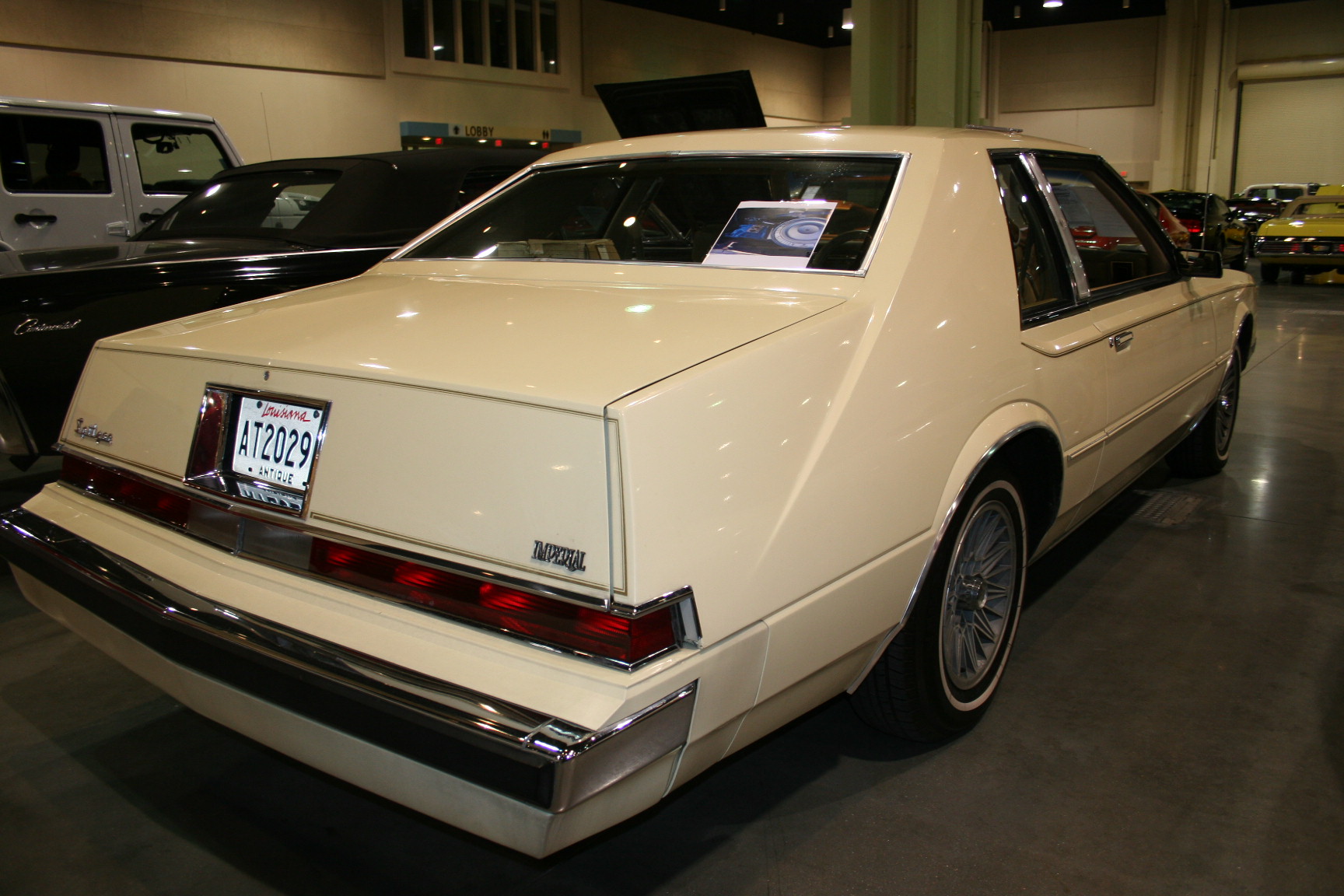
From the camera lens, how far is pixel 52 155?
621 cm

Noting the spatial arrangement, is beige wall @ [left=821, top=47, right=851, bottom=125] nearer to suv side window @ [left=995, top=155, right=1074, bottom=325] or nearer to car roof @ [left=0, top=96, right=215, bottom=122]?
car roof @ [left=0, top=96, right=215, bottom=122]

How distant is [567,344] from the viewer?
5.10ft

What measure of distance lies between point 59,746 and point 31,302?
1.52m

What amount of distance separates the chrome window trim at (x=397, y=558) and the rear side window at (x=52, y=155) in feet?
17.8

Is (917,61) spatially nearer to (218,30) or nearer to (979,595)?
(218,30)

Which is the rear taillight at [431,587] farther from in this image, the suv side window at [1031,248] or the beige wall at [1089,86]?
the beige wall at [1089,86]

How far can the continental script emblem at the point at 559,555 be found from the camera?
127 centimetres

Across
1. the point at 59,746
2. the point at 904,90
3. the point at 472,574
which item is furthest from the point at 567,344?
the point at 904,90

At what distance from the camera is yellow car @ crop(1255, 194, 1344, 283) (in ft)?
40.6

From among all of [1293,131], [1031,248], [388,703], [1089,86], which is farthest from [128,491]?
[1293,131]

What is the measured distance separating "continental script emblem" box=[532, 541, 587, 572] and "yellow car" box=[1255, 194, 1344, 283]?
14215 millimetres

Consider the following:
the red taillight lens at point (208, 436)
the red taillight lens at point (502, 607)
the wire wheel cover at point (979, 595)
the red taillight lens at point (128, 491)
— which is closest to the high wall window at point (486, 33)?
the red taillight lens at point (128, 491)

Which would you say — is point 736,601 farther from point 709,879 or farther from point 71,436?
point 71,436

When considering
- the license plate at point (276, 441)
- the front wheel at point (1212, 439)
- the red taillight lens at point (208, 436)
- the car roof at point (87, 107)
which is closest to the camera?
the license plate at point (276, 441)
